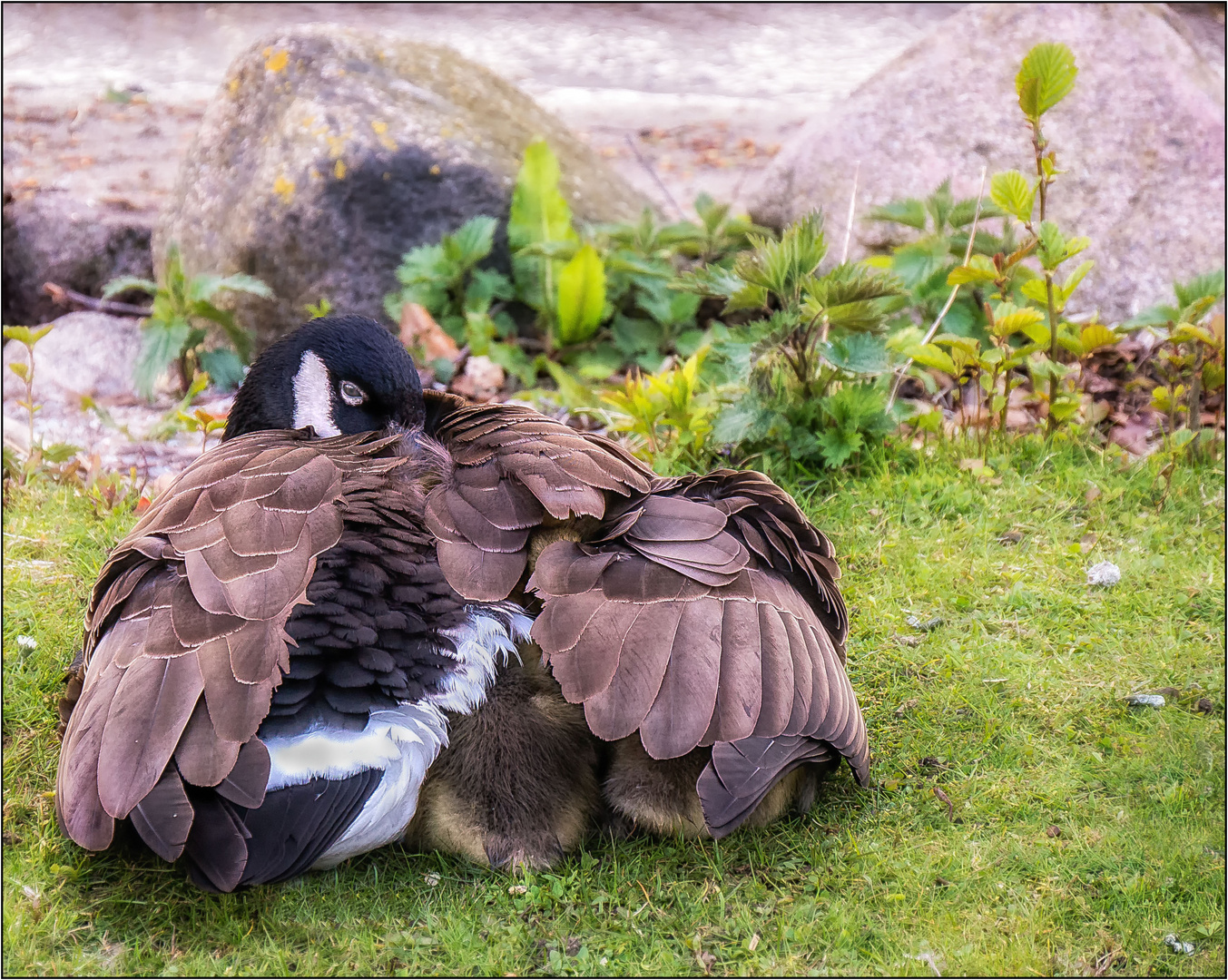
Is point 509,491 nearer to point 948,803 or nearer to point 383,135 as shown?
point 948,803

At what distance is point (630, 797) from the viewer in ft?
10.8

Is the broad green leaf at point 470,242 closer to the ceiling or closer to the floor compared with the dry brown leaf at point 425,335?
closer to the ceiling

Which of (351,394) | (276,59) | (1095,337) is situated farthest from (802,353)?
(276,59)

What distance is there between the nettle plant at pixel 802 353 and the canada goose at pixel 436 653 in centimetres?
142

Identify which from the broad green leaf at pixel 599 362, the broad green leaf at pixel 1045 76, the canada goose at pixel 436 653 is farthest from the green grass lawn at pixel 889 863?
the broad green leaf at pixel 599 362

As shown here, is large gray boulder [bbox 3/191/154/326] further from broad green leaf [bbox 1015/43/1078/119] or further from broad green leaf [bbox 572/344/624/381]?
broad green leaf [bbox 1015/43/1078/119]

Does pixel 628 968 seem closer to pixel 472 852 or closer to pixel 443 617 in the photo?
pixel 472 852

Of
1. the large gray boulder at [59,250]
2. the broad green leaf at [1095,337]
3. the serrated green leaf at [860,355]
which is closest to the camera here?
the serrated green leaf at [860,355]

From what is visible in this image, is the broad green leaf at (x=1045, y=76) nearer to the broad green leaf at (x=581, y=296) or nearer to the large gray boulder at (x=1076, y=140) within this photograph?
the large gray boulder at (x=1076, y=140)

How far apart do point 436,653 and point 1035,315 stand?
10.3ft

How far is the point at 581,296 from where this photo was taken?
6559 mm

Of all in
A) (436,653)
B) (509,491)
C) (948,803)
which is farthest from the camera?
(948,803)

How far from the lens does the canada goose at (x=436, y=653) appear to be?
114 inches

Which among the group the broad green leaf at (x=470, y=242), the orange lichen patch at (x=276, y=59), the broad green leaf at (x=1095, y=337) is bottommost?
the broad green leaf at (x=470, y=242)
